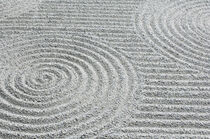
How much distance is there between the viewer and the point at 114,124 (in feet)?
4.56

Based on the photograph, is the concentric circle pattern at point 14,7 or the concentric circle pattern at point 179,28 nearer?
the concentric circle pattern at point 179,28

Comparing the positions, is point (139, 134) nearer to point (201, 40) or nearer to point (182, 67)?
point (182, 67)

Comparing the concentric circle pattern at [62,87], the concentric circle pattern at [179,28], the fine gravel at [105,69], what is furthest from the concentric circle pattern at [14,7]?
the concentric circle pattern at [179,28]

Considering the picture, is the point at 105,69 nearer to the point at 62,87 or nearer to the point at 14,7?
the point at 62,87

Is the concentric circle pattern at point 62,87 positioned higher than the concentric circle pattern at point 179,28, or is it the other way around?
the concentric circle pattern at point 179,28

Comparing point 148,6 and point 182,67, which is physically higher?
point 148,6

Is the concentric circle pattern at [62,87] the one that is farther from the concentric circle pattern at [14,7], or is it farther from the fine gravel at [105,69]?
the concentric circle pattern at [14,7]

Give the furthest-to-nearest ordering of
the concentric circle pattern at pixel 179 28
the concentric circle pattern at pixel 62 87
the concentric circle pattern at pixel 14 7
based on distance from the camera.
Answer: the concentric circle pattern at pixel 14 7
the concentric circle pattern at pixel 179 28
the concentric circle pattern at pixel 62 87

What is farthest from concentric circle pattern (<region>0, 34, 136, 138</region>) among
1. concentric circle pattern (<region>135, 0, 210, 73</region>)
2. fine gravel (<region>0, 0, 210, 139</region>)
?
concentric circle pattern (<region>135, 0, 210, 73</region>)

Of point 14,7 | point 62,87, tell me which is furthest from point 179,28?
point 14,7

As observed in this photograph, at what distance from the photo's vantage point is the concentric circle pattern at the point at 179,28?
5.76 feet

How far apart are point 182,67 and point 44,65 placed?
0.71 m

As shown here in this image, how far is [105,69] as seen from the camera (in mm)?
1654

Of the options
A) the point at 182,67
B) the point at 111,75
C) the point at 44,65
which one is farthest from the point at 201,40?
the point at 44,65
